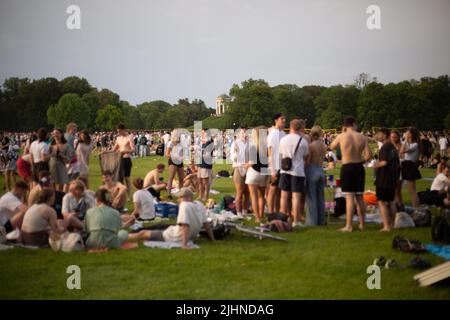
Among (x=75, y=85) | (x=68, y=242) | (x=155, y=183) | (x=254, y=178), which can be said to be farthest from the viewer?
(x=75, y=85)

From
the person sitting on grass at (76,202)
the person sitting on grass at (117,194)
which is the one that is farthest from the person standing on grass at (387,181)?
the person sitting on grass at (76,202)

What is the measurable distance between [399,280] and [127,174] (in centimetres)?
828

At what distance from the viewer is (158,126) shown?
5581 inches

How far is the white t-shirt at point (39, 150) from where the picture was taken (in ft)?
41.0

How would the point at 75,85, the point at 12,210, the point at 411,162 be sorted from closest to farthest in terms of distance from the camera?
the point at 12,210, the point at 411,162, the point at 75,85

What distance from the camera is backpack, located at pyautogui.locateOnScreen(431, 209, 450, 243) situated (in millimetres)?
8930

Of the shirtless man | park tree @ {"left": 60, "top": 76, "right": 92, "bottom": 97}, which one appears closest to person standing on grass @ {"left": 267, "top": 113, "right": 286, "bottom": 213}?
the shirtless man

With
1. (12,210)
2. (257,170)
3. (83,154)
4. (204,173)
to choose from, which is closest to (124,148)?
(83,154)

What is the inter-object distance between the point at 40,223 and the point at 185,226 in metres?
2.34

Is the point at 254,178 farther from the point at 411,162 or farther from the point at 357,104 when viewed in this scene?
the point at 357,104

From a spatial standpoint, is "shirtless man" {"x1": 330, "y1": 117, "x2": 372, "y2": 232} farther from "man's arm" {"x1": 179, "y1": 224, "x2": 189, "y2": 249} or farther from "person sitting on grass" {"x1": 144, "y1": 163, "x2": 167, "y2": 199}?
"person sitting on grass" {"x1": 144, "y1": 163, "x2": 167, "y2": 199}

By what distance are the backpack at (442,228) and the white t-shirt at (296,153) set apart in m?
2.53

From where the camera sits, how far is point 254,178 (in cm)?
1080

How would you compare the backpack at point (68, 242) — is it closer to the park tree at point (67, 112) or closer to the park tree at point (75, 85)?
the park tree at point (67, 112)
